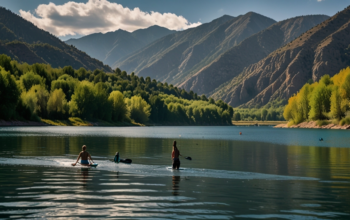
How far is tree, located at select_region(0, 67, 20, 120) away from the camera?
142m

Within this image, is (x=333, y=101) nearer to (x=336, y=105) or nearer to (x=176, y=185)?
(x=336, y=105)

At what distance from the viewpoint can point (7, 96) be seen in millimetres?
143000

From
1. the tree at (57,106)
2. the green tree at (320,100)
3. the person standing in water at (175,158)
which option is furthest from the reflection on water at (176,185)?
the green tree at (320,100)

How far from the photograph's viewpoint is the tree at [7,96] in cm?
14238

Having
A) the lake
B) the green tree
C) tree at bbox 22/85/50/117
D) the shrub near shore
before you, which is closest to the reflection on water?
the lake

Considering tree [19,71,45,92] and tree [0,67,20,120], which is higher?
tree [19,71,45,92]

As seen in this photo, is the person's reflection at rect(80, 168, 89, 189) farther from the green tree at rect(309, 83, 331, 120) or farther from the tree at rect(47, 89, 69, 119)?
the green tree at rect(309, 83, 331, 120)

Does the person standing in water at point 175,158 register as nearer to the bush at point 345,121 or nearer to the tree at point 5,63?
the bush at point 345,121

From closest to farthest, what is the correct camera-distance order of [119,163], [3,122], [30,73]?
[119,163] < [3,122] < [30,73]

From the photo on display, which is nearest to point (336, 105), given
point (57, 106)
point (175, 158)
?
point (57, 106)

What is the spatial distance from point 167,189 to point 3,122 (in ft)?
439

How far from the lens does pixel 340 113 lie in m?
179

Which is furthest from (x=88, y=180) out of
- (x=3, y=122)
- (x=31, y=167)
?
(x=3, y=122)

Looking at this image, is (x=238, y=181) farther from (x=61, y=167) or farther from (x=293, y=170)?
(x=61, y=167)
